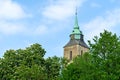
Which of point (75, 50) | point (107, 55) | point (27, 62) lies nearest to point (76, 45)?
point (75, 50)

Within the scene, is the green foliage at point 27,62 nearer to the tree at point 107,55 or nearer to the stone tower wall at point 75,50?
the tree at point 107,55

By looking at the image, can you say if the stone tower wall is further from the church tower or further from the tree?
the tree

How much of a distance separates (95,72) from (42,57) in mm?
25313

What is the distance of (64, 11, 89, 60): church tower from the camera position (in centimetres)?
13025

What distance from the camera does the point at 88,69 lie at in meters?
36.6

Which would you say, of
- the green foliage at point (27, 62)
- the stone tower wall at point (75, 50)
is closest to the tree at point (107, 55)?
the green foliage at point (27, 62)

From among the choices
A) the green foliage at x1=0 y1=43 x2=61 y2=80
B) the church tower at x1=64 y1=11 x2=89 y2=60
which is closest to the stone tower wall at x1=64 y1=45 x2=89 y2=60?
the church tower at x1=64 y1=11 x2=89 y2=60

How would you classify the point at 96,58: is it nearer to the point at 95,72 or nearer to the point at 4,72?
the point at 95,72

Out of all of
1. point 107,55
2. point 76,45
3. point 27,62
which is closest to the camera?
point 107,55

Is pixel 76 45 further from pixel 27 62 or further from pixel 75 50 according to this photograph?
pixel 27 62

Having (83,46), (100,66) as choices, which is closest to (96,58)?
(100,66)

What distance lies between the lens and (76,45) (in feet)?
431

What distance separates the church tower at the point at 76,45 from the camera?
130250 mm

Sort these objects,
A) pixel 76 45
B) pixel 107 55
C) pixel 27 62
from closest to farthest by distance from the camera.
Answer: pixel 107 55
pixel 27 62
pixel 76 45
